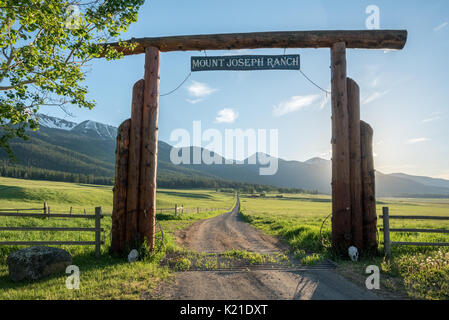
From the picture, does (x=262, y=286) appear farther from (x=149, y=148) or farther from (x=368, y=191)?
(x=149, y=148)

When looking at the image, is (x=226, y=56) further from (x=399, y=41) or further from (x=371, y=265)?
(x=371, y=265)

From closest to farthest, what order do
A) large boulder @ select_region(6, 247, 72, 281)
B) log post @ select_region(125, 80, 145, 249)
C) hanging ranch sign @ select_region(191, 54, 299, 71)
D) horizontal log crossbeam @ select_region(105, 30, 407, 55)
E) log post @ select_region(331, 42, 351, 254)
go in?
1. large boulder @ select_region(6, 247, 72, 281)
2. log post @ select_region(125, 80, 145, 249)
3. log post @ select_region(331, 42, 351, 254)
4. horizontal log crossbeam @ select_region(105, 30, 407, 55)
5. hanging ranch sign @ select_region(191, 54, 299, 71)

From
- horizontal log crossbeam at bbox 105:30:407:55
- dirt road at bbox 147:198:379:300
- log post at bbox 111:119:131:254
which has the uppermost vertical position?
horizontal log crossbeam at bbox 105:30:407:55

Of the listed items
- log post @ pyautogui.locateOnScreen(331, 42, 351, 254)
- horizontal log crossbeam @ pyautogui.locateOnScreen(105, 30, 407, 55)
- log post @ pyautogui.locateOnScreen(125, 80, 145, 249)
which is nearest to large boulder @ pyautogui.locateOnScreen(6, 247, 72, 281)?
log post @ pyautogui.locateOnScreen(125, 80, 145, 249)

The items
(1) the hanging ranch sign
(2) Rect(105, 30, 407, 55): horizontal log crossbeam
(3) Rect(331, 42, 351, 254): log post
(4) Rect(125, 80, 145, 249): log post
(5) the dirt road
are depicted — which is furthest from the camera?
(1) the hanging ranch sign

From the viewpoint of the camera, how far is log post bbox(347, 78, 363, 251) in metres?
7.45

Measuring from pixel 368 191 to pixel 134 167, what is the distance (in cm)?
740

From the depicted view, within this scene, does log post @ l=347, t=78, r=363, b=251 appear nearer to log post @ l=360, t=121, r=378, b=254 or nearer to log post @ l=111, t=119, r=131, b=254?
log post @ l=360, t=121, r=378, b=254

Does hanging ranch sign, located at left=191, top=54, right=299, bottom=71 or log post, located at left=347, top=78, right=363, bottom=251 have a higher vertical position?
hanging ranch sign, located at left=191, top=54, right=299, bottom=71

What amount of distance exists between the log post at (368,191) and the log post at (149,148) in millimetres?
6656

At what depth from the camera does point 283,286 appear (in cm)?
531

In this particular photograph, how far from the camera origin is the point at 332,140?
25.8ft
